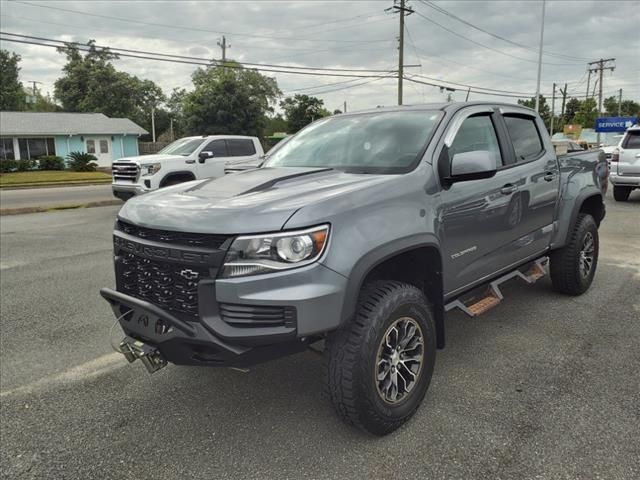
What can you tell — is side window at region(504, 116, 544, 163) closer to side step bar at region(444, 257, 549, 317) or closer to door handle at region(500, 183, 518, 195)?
door handle at region(500, 183, 518, 195)

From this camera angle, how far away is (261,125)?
147ft

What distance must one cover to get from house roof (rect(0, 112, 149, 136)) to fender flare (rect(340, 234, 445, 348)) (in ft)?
132

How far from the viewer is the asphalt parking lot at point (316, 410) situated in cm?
269

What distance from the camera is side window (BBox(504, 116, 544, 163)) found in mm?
4338

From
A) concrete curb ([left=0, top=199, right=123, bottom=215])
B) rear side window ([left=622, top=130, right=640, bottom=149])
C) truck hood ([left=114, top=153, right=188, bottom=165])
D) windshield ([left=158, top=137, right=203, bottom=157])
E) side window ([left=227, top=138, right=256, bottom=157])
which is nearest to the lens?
truck hood ([left=114, top=153, right=188, bottom=165])

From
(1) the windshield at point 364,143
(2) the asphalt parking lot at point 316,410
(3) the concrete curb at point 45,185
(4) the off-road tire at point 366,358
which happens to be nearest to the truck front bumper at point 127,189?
(2) the asphalt parking lot at point 316,410

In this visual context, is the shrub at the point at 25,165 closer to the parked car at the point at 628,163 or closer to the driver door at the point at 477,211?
the parked car at the point at 628,163

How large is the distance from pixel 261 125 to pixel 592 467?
43.9 m

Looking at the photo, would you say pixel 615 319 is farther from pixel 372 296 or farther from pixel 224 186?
pixel 224 186

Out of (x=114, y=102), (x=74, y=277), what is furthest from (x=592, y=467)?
(x=114, y=102)

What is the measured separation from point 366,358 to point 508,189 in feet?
6.59

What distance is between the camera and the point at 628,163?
43.5 ft

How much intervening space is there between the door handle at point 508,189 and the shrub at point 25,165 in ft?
121

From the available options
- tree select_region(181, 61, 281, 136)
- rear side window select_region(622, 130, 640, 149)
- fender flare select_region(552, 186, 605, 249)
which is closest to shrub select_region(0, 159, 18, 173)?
tree select_region(181, 61, 281, 136)
